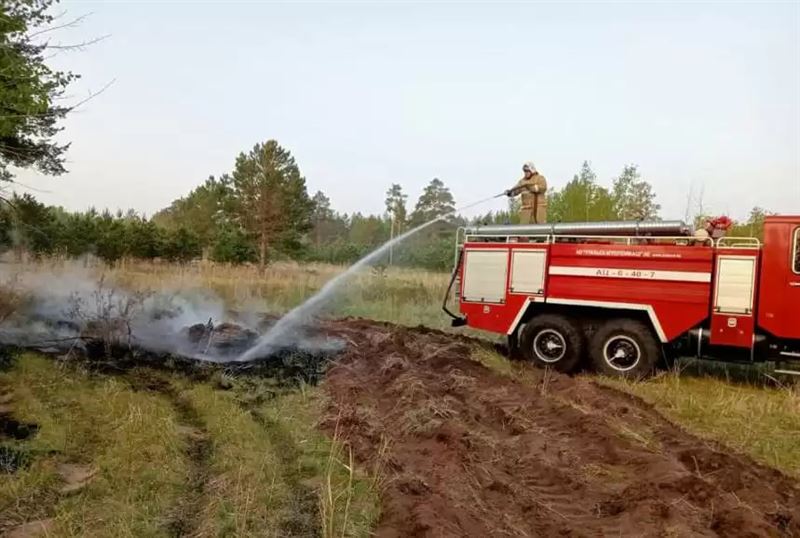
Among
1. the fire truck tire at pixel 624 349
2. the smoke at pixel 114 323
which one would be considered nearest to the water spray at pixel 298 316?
the smoke at pixel 114 323

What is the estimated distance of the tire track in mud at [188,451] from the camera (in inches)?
146

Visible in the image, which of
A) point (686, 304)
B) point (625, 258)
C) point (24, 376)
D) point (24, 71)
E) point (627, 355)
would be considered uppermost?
point (24, 71)

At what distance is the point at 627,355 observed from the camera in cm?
872

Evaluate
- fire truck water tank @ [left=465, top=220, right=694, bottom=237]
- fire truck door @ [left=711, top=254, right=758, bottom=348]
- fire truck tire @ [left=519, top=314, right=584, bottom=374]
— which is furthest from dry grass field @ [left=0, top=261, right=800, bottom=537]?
fire truck water tank @ [left=465, top=220, right=694, bottom=237]

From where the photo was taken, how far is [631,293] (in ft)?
28.3

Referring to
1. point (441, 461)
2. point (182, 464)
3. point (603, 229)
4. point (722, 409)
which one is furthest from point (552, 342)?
point (182, 464)

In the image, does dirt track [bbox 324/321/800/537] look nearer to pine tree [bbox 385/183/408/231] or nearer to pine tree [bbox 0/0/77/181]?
pine tree [bbox 0/0/77/181]

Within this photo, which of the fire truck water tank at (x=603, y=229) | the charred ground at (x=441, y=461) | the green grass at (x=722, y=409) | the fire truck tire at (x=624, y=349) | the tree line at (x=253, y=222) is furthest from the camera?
the tree line at (x=253, y=222)

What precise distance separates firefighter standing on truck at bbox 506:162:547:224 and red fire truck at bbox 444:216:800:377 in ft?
3.42

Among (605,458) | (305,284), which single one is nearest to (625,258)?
(605,458)

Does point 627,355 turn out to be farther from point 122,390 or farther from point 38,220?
point 38,220

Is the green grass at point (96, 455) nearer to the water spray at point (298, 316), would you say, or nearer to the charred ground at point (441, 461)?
the charred ground at point (441, 461)

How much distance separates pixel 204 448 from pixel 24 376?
3.75 m

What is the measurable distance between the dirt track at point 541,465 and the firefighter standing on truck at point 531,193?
399cm
